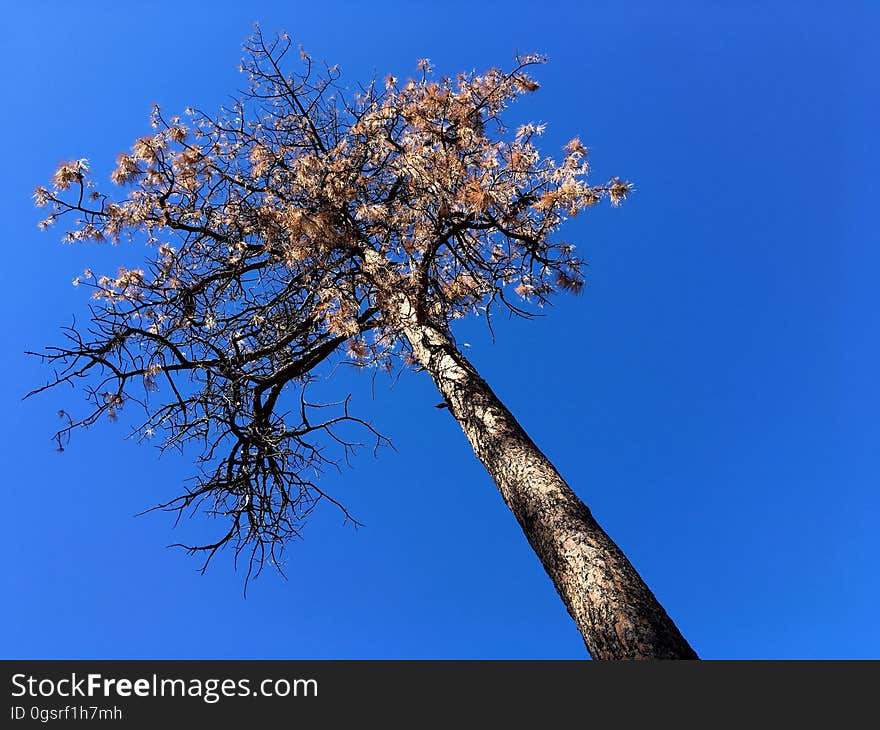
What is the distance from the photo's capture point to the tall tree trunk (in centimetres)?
207

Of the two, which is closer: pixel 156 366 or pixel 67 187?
pixel 156 366

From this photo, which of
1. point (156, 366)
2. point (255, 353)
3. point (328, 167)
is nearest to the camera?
point (156, 366)

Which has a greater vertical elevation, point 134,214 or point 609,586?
point 134,214

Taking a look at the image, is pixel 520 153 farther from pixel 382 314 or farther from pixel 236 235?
pixel 236 235

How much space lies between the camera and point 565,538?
2490 millimetres

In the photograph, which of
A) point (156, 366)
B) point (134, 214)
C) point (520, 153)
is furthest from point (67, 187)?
point (520, 153)

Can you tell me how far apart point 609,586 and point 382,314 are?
9.03 ft

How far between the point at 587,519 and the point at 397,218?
3.14 meters

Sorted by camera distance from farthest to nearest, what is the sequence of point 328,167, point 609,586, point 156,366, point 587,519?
point 328,167
point 156,366
point 587,519
point 609,586

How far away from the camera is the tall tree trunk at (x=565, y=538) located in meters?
2.07
